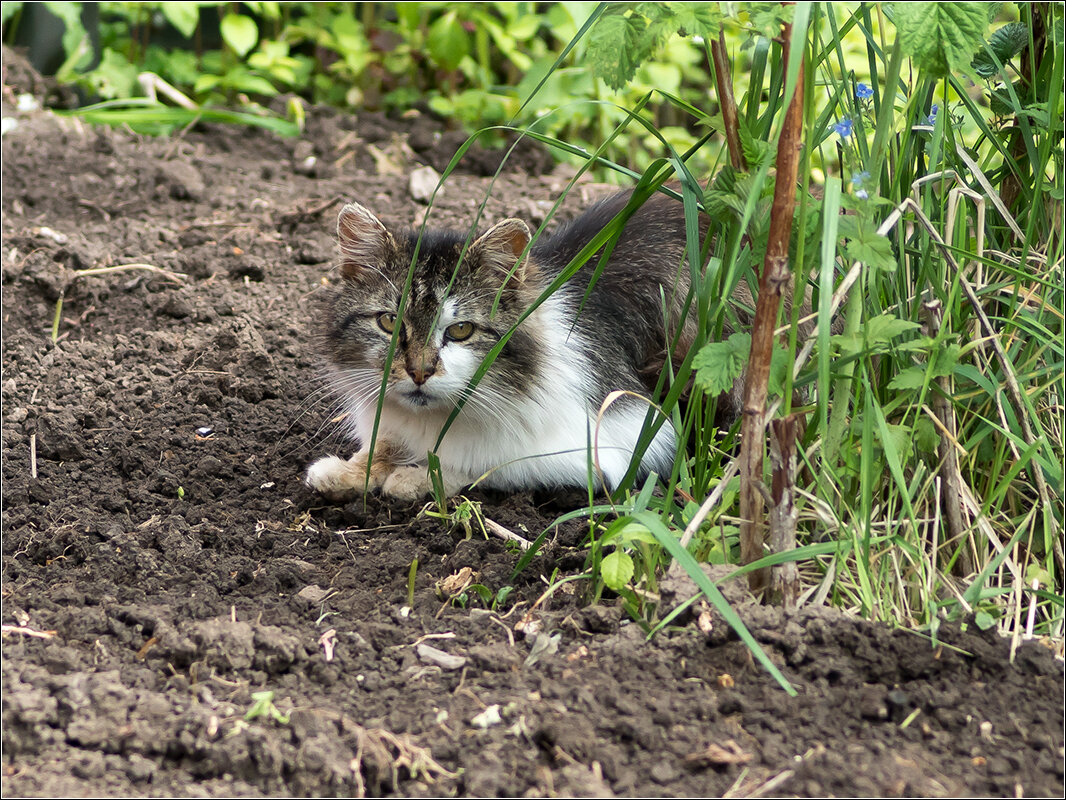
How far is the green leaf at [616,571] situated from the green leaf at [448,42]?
4358mm

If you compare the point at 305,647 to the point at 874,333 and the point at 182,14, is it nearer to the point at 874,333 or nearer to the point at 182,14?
the point at 874,333

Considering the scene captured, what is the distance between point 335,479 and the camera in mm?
3293

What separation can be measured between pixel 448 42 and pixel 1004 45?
404cm

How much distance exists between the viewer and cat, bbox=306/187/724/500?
3217 millimetres

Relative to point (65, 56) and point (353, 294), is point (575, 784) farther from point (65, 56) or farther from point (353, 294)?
point (65, 56)

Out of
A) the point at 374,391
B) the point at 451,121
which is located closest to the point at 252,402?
the point at 374,391

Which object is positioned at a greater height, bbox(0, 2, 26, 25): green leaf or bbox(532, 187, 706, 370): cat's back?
bbox(0, 2, 26, 25): green leaf

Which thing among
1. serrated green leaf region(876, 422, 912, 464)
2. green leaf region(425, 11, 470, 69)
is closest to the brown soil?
serrated green leaf region(876, 422, 912, 464)

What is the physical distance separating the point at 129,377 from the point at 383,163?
2.29 metres

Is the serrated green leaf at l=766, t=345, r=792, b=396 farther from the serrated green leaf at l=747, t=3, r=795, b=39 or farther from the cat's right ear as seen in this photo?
the cat's right ear

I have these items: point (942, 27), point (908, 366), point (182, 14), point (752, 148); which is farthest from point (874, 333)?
point (182, 14)

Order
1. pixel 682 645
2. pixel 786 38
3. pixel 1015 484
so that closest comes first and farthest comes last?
1. pixel 786 38
2. pixel 682 645
3. pixel 1015 484

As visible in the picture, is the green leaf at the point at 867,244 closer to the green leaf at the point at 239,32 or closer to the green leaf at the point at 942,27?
the green leaf at the point at 942,27

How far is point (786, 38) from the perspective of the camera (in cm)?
210
